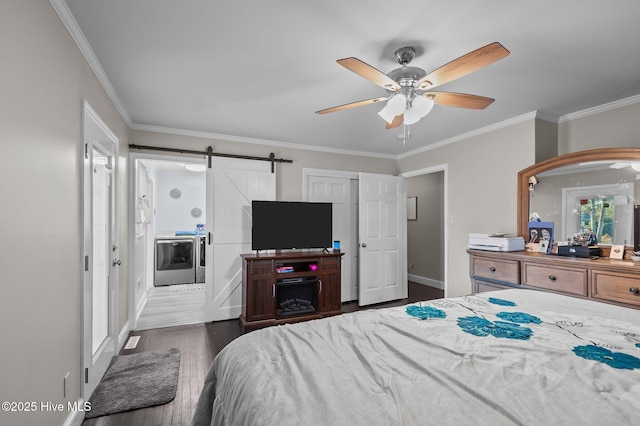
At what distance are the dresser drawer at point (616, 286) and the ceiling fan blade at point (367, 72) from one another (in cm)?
209

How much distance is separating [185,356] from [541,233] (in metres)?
3.80

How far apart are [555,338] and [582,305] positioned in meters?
0.72

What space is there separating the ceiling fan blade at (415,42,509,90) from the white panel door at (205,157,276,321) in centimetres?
272

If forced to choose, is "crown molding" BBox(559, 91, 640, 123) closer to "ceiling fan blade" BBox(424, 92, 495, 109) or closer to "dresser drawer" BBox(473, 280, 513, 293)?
"ceiling fan blade" BBox(424, 92, 495, 109)

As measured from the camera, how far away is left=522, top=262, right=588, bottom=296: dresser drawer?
2.37 metres

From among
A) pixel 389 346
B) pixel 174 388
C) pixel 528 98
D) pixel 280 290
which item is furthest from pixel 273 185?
pixel 389 346

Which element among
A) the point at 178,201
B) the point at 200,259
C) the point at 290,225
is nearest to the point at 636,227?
the point at 290,225

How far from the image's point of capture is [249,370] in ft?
3.55

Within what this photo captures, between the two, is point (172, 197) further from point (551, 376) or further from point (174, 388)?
point (551, 376)

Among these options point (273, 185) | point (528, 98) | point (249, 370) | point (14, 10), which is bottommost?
point (249, 370)

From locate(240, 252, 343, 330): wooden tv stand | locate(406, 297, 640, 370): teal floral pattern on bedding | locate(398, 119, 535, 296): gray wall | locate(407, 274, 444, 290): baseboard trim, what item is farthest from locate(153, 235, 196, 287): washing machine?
locate(406, 297, 640, 370): teal floral pattern on bedding

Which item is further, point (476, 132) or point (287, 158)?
point (287, 158)

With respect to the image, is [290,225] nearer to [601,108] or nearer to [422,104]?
[422,104]

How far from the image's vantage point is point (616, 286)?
219cm
